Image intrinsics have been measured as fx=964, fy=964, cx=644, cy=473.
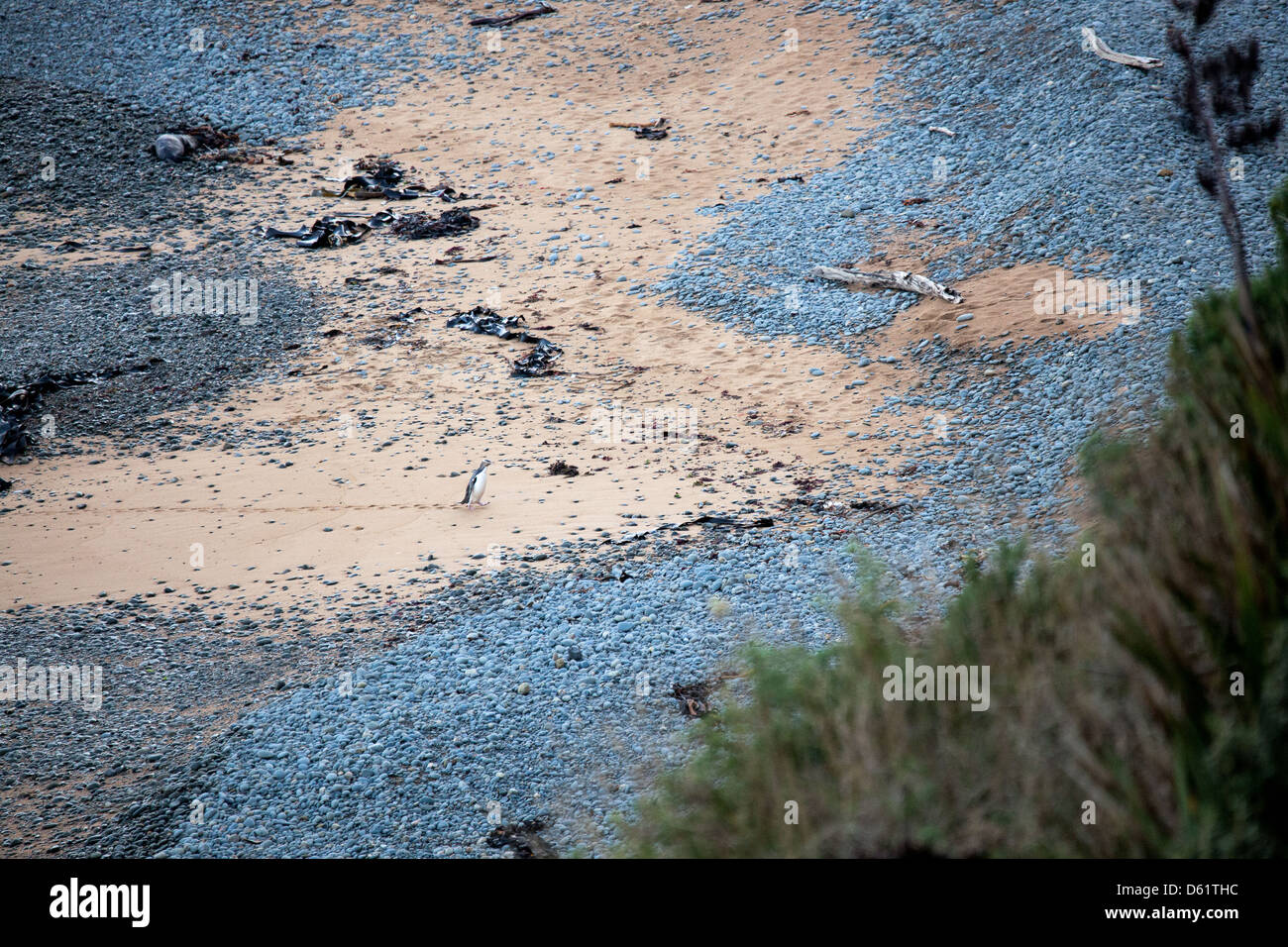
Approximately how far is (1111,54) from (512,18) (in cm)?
1084

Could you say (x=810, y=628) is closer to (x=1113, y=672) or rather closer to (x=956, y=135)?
(x=1113, y=672)

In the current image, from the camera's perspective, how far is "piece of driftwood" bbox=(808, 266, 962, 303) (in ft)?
31.1

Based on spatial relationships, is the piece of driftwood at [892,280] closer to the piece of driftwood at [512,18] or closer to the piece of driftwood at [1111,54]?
the piece of driftwood at [1111,54]

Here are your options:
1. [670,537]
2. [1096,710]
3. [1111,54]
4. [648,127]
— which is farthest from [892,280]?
[1096,710]

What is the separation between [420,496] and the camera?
7.80m

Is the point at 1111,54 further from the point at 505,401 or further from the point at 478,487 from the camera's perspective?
the point at 478,487

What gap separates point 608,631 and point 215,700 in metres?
2.23

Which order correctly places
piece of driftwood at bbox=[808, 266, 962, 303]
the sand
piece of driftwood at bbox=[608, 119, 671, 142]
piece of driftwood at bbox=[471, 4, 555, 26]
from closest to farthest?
1. the sand
2. piece of driftwood at bbox=[808, 266, 962, 303]
3. piece of driftwood at bbox=[608, 119, 671, 142]
4. piece of driftwood at bbox=[471, 4, 555, 26]

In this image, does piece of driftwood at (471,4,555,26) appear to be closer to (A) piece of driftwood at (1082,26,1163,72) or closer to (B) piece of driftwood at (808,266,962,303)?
(A) piece of driftwood at (1082,26,1163,72)

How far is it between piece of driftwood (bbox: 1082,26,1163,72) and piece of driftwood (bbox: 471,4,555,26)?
9903mm

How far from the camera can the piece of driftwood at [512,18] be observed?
59.5ft

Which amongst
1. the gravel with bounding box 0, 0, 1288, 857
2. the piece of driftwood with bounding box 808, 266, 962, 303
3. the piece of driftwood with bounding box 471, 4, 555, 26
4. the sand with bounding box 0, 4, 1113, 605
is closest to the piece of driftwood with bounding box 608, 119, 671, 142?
the sand with bounding box 0, 4, 1113, 605

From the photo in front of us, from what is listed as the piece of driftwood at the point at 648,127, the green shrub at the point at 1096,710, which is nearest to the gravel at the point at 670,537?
the green shrub at the point at 1096,710

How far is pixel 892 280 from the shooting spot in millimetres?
9977
